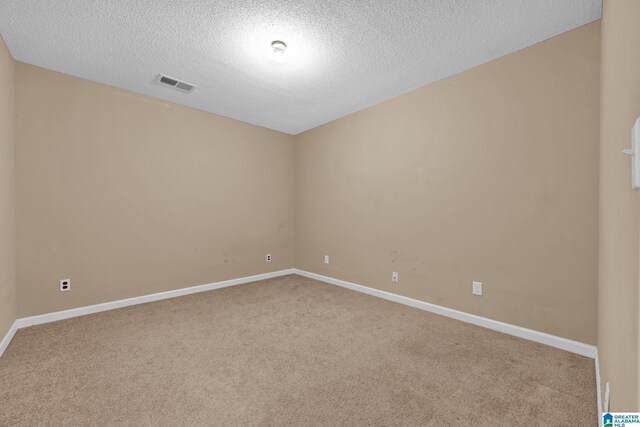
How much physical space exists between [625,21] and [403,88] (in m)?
2.40

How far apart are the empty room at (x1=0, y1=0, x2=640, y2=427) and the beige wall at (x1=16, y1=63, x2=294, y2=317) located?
0.9 inches

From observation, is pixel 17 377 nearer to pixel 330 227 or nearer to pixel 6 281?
pixel 6 281

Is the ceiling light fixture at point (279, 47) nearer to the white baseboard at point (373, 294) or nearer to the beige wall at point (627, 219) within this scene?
the beige wall at point (627, 219)

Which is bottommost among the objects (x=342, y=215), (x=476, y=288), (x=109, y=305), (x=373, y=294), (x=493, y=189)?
(x=373, y=294)

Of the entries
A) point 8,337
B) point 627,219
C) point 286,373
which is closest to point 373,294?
point 286,373

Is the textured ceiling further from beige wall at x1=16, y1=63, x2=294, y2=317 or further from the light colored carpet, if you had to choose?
the light colored carpet

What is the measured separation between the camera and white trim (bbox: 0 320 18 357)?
219 centimetres

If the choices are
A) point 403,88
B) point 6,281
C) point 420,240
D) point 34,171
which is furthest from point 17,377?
point 403,88

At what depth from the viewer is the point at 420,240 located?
127 inches

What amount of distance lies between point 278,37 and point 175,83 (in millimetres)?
1511

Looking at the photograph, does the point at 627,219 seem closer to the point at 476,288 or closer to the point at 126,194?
the point at 476,288

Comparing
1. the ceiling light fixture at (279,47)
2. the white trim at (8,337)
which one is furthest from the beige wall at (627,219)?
the white trim at (8,337)

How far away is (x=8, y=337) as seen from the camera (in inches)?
93.1

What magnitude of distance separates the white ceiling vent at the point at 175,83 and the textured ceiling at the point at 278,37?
9 centimetres
